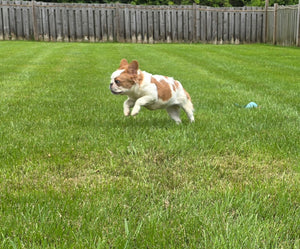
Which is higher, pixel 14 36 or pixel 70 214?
pixel 14 36

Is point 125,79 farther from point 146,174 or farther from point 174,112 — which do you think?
point 146,174

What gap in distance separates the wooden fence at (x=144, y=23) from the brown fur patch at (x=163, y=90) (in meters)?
13.0

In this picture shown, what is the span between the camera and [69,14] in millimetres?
16344

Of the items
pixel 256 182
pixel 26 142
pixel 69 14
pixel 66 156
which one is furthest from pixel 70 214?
pixel 69 14

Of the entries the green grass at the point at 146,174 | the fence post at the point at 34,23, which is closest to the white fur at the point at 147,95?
the green grass at the point at 146,174

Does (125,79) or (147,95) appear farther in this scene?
(147,95)

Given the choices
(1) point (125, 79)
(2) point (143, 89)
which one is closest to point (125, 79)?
(1) point (125, 79)

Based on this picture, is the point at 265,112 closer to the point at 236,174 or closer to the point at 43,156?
A: the point at 236,174

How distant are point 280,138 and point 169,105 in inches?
48.3

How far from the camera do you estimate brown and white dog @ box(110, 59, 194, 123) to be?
376cm

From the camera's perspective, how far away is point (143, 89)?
152 inches

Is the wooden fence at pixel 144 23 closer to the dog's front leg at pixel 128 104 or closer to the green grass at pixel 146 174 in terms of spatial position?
the green grass at pixel 146 174

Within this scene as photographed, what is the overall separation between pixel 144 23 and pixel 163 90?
45.1 ft

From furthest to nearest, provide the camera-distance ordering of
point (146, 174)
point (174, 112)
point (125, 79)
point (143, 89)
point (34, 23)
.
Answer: point (34, 23) < point (174, 112) < point (143, 89) < point (125, 79) < point (146, 174)
